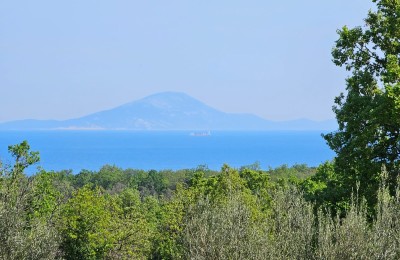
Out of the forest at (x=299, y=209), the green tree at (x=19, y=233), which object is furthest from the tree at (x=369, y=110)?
the green tree at (x=19, y=233)

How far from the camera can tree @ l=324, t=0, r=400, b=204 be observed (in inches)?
751

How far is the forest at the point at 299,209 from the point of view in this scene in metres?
12.6

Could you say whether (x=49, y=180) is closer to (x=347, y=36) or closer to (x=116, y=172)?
(x=347, y=36)

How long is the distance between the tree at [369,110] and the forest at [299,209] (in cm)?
4

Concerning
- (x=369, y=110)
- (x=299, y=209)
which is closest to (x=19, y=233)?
(x=299, y=209)

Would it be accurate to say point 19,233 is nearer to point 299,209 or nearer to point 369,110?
point 299,209

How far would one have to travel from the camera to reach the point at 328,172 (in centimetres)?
3953

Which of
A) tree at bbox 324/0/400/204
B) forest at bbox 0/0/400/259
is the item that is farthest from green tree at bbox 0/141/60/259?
tree at bbox 324/0/400/204

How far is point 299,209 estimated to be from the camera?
582 inches

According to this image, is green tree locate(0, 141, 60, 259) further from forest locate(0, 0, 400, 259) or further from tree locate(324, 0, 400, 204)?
tree locate(324, 0, 400, 204)

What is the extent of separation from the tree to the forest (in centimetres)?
4

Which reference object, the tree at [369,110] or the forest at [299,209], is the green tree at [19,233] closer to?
the forest at [299,209]

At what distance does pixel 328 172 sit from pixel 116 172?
93.5 m

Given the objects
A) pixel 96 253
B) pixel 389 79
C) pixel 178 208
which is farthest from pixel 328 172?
pixel 389 79
